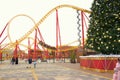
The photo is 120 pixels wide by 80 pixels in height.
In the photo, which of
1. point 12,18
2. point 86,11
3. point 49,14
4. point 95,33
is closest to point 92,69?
point 95,33

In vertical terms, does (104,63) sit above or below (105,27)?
below

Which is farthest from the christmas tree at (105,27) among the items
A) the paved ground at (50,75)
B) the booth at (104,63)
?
the paved ground at (50,75)

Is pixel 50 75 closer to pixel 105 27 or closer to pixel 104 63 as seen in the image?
pixel 104 63

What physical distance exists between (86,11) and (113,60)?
24578 mm

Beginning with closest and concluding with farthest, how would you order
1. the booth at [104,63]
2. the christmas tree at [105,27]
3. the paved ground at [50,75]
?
the paved ground at [50,75] < the booth at [104,63] < the christmas tree at [105,27]

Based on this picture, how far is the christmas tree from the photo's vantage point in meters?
31.1

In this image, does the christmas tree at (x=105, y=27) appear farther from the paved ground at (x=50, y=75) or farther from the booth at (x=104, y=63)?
the paved ground at (x=50, y=75)

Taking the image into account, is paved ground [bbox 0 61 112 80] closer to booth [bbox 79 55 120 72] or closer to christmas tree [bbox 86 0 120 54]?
booth [bbox 79 55 120 72]

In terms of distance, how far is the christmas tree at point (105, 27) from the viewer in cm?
3109

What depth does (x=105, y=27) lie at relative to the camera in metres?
32.2

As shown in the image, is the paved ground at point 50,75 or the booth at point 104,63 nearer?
the paved ground at point 50,75

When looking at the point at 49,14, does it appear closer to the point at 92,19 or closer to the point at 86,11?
the point at 86,11

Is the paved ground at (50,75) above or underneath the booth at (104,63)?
underneath

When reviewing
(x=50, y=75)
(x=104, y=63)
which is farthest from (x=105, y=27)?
(x=50, y=75)
